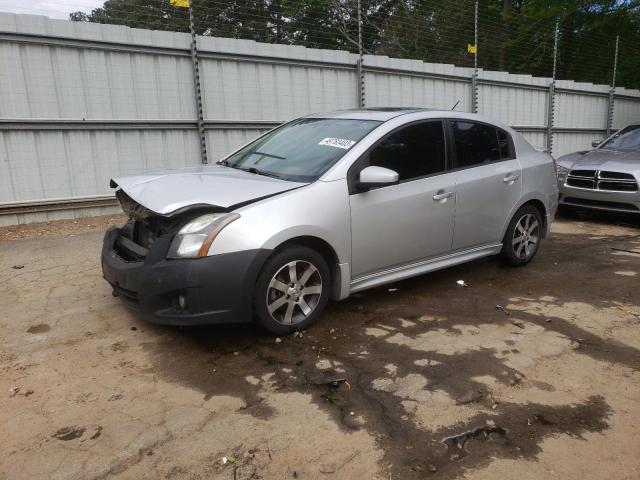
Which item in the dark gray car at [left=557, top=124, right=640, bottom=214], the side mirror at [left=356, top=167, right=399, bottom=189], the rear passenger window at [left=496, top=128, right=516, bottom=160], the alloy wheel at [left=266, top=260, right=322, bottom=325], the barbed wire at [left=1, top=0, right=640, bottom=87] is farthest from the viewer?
the barbed wire at [left=1, top=0, right=640, bottom=87]

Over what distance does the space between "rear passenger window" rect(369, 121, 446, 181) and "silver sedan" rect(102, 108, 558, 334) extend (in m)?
0.01

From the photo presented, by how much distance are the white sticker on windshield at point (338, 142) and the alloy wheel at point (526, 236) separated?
7.11 feet

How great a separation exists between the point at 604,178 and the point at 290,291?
604cm

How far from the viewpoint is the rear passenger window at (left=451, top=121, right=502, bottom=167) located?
4.73 metres

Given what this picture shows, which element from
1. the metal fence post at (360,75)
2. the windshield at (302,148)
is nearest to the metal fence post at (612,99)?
the metal fence post at (360,75)

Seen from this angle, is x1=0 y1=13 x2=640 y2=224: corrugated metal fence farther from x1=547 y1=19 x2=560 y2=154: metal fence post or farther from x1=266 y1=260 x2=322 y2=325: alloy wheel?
x1=547 y1=19 x2=560 y2=154: metal fence post

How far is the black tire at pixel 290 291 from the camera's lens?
3492 millimetres

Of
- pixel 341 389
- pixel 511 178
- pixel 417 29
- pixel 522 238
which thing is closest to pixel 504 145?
pixel 511 178

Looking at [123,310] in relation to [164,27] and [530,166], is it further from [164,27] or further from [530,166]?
[164,27]

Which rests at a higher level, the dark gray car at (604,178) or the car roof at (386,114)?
the car roof at (386,114)

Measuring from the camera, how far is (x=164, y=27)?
330 inches

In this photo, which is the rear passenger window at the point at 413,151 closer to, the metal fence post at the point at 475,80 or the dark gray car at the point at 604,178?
Answer: the dark gray car at the point at 604,178

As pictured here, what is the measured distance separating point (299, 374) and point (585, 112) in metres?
15.1

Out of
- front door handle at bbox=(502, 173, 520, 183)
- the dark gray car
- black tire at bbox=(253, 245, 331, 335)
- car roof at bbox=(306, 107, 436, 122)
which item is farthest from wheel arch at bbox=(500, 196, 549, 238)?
the dark gray car
